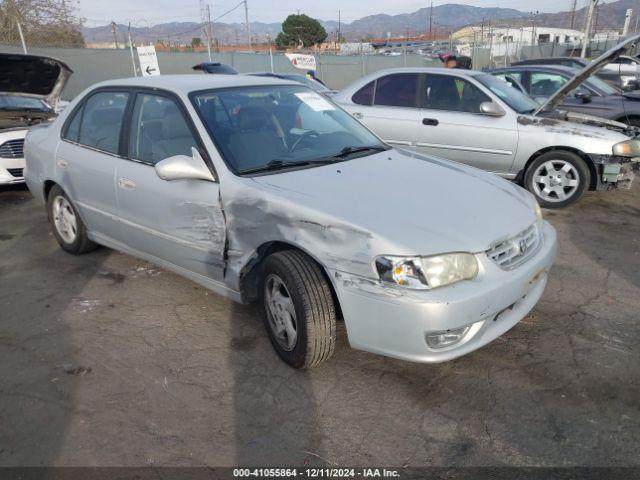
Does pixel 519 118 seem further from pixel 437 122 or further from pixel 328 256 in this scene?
pixel 328 256

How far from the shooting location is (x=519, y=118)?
6.09 m

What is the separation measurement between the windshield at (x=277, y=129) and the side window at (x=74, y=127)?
5.07 ft

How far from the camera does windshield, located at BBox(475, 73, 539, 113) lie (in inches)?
251

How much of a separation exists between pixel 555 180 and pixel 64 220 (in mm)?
5428

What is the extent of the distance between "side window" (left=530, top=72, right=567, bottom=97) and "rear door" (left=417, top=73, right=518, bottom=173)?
11.5ft

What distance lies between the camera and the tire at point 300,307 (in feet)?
8.84

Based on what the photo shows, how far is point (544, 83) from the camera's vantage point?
360 inches

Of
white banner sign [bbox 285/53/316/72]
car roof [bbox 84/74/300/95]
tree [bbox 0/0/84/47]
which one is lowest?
white banner sign [bbox 285/53/316/72]

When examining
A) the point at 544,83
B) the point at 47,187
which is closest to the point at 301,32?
the point at 544,83

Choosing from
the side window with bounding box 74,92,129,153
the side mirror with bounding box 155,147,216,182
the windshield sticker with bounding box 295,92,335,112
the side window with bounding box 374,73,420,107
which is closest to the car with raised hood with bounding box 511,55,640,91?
the side window with bounding box 374,73,420,107

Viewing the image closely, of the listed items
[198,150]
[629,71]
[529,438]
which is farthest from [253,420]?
[629,71]

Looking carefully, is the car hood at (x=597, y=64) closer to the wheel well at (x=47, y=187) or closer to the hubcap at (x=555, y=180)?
the hubcap at (x=555, y=180)

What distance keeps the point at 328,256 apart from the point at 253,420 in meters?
0.94

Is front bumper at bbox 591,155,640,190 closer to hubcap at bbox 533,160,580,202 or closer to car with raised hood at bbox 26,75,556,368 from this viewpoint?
hubcap at bbox 533,160,580,202
